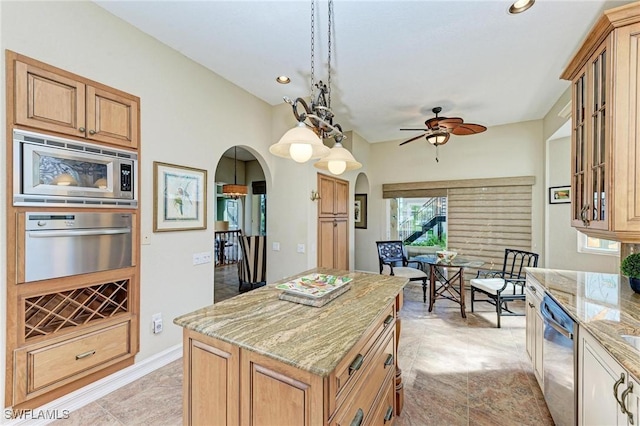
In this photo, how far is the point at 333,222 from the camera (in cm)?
470

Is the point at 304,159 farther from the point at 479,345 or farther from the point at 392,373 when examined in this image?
the point at 479,345

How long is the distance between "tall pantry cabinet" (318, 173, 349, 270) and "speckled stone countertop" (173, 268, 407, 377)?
98.2 inches

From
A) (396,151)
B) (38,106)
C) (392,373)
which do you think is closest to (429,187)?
(396,151)

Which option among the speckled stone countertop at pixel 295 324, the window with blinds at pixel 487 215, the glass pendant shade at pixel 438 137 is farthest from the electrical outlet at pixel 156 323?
the window with blinds at pixel 487 215

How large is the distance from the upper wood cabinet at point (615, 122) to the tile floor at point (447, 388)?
1.44 meters

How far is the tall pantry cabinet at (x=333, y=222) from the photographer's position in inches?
170

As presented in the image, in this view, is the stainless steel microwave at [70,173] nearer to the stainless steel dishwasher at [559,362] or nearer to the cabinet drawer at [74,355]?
the cabinet drawer at [74,355]

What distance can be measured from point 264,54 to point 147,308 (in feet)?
8.82

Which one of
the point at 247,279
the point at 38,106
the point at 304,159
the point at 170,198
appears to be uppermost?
the point at 38,106

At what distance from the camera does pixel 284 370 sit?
1076 mm

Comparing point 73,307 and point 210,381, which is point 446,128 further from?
point 73,307

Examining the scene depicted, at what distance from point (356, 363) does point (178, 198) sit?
94.1 inches

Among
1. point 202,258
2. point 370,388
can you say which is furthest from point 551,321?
point 202,258

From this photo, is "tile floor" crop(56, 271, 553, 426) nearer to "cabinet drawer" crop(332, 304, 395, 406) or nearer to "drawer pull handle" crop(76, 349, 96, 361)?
"drawer pull handle" crop(76, 349, 96, 361)
